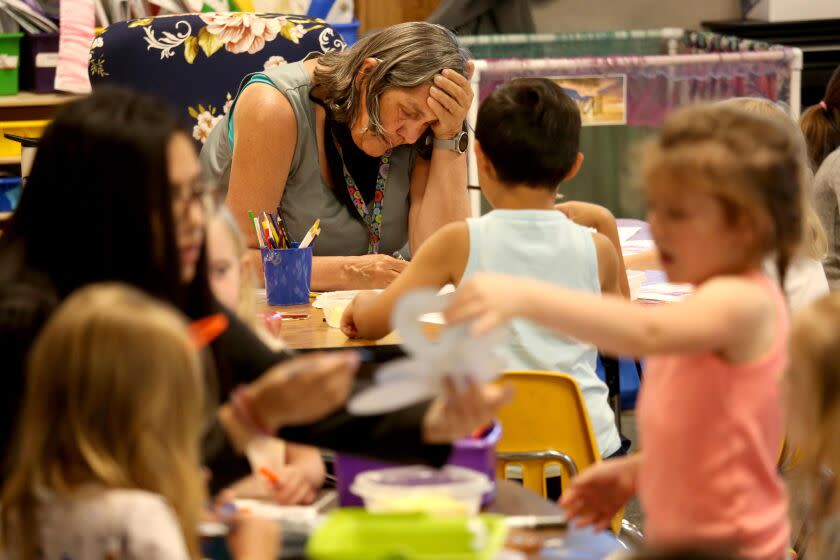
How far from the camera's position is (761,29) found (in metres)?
5.71

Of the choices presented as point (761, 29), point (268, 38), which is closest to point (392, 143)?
point (268, 38)

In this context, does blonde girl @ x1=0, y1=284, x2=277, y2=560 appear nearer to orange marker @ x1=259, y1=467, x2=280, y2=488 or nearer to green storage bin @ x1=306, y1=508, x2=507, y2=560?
green storage bin @ x1=306, y1=508, x2=507, y2=560

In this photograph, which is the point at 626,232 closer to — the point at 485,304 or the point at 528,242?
the point at 528,242

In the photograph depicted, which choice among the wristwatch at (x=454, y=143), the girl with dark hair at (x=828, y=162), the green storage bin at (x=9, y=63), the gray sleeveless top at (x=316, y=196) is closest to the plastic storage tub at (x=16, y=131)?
the green storage bin at (x=9, y=63)

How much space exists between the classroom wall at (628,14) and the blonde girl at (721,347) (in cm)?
497

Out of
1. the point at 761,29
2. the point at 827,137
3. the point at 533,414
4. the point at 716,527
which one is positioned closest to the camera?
the point at 716,527

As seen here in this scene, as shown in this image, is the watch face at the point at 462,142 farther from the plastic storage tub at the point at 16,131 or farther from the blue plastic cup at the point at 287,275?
the plastic storage tub at the point at 16,131

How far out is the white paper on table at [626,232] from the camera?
10.3 ft

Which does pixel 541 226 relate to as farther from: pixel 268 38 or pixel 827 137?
pixel 827 137

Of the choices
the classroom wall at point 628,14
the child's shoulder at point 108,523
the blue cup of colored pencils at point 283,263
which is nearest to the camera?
the child's shoulder at point 108,523

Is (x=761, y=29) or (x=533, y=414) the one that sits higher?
(x=761, y=29)

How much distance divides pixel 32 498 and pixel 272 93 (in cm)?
182

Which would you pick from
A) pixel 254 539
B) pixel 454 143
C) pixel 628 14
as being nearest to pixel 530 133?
pixel 454 143

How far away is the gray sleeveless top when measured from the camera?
285 cm
